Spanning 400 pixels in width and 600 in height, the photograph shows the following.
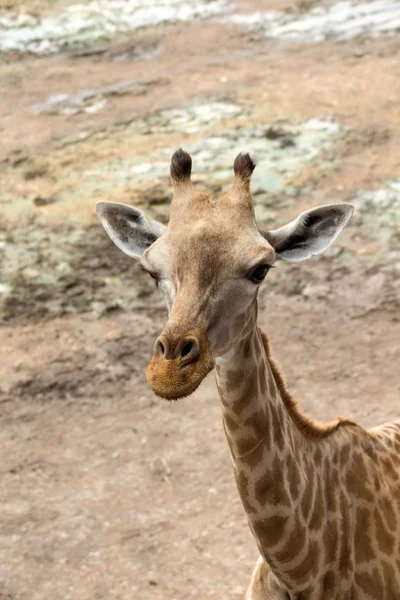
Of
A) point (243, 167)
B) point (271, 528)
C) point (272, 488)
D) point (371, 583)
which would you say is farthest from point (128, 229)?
point (371, 583)

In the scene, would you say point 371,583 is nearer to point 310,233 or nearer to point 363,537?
point 363,537

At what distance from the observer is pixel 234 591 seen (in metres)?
6.30

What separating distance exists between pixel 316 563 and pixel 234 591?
180 cm

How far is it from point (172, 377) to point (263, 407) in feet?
2.78

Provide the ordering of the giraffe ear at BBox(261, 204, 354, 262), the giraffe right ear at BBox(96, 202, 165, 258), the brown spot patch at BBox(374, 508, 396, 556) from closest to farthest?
the giraffe ear at BBox(261, 204, 354, 262)
the brown spot patch at BBox(374, 508, 396, 556)
the giraffe right ear at BBox(96, 202, 165, 258)

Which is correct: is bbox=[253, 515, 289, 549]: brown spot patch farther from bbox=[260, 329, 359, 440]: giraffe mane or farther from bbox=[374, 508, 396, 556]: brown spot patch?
bbox=[374, 508, 396, 556]: brown spot patch

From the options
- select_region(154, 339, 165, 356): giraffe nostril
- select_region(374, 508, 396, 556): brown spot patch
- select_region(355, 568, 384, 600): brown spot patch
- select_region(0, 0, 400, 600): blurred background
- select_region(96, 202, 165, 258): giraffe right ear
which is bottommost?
select_region(0, 0, 400, 600): blurred background

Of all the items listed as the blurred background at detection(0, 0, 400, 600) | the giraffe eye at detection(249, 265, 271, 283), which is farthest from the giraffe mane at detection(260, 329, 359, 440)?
the blurred background at detection(0, 0, 400, 600)

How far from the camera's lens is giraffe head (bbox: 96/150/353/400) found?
387cm

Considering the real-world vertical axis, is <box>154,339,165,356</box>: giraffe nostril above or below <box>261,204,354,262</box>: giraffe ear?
above

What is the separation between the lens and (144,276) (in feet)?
32.4

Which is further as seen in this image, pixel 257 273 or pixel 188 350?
pixel 257 273

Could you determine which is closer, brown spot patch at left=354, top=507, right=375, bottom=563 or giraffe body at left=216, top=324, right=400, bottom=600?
giraffe body at left=216, top=324, right=400, bottom=600

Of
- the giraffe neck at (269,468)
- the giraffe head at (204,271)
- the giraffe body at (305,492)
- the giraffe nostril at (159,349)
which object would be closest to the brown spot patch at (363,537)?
the giraffe body at (305,492)
